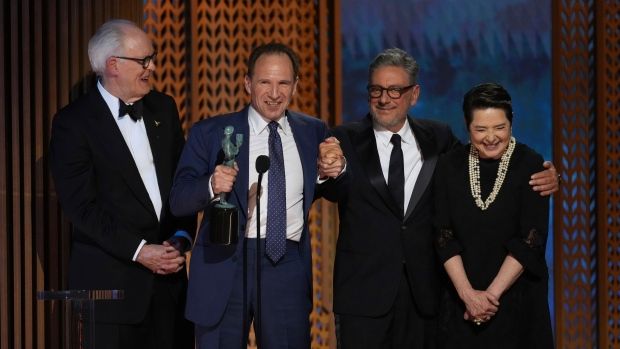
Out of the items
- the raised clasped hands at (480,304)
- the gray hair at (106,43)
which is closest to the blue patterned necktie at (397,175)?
the raised clasped hands at (480,304)

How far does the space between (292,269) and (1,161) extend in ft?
3.99

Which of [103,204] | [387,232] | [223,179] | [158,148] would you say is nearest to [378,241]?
[387,232]

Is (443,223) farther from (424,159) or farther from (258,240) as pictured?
(258,240)

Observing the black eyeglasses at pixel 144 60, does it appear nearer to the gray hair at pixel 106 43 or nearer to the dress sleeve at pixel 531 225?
the gray hair at pixel 106 43

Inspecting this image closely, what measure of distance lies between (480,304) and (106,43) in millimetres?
1608

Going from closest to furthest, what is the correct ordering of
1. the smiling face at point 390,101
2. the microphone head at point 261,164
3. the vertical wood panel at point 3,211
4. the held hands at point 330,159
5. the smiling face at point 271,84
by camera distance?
the microphone head at point 261,164, the held hands at point 330,159, the smiling face at point 271,84, the smiling face at point 390,101, the vertical wood panel at point 3,211

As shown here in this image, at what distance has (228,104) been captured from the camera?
5121mm

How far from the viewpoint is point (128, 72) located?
3645mm

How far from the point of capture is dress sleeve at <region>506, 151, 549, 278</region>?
3354 millimetres

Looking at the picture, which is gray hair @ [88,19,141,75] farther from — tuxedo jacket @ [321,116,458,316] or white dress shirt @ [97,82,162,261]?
tuxedo jacket @ [321,116,458,316]

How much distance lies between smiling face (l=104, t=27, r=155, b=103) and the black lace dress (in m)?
1.20

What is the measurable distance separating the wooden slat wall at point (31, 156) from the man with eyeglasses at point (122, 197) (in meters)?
0.30

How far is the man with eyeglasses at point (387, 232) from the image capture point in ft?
11.6

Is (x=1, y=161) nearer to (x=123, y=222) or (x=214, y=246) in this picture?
(x=123, y=222)
